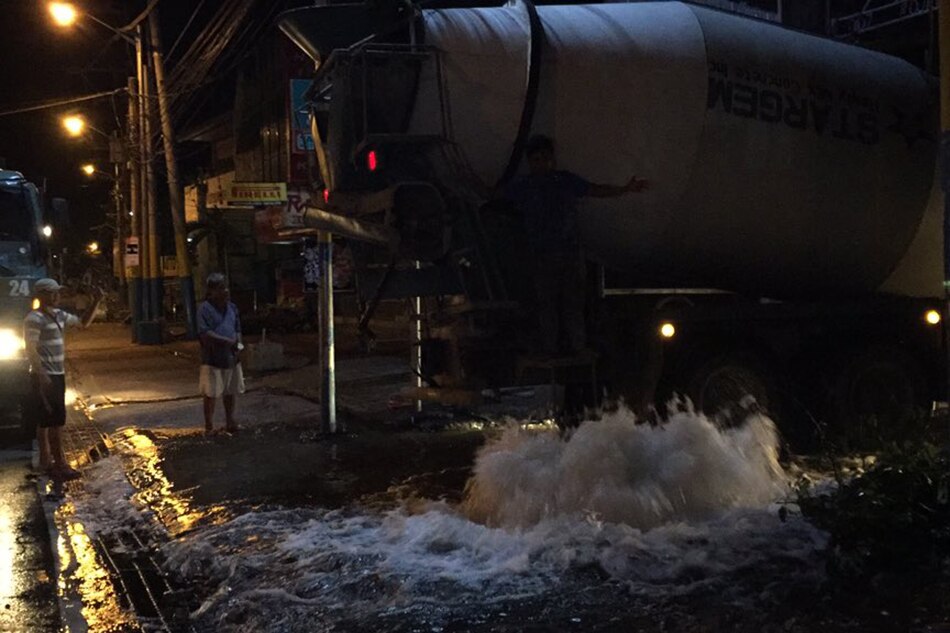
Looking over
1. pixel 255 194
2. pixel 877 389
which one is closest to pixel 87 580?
pixel 877 389

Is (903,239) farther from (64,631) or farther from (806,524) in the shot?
(64,631)

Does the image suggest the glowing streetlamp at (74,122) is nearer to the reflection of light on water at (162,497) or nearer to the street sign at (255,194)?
the street sign at (255,194)

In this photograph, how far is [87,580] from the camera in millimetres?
5672

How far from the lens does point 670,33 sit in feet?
23.8

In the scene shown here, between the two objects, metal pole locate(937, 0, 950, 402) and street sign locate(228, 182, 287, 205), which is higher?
street sign locate(228, 182, 287, 205)

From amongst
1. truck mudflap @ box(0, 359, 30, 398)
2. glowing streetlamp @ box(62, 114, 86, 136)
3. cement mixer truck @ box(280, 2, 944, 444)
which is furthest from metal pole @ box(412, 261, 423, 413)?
glowing streetlamp @ box(62, 114, 86, 136)

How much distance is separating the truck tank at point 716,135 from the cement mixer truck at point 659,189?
0.02 m

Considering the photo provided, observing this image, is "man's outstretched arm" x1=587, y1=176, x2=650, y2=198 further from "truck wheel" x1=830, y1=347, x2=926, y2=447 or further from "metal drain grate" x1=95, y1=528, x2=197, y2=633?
"metal drain grate" x1=95, y1=528, x2=197, y2=633

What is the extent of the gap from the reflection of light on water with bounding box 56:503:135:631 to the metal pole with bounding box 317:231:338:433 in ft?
10.3

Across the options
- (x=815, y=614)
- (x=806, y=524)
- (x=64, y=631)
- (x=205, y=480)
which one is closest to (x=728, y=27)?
(x=806, y=524)

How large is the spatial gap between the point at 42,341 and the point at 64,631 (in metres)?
4.33

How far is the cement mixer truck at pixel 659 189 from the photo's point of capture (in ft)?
21.9

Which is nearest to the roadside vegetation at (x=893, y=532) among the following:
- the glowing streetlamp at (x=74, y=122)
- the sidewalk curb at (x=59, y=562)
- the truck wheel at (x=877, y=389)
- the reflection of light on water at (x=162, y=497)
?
the truck wheel at (x=877, y=389)

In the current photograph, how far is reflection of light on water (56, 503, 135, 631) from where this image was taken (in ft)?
16.3
